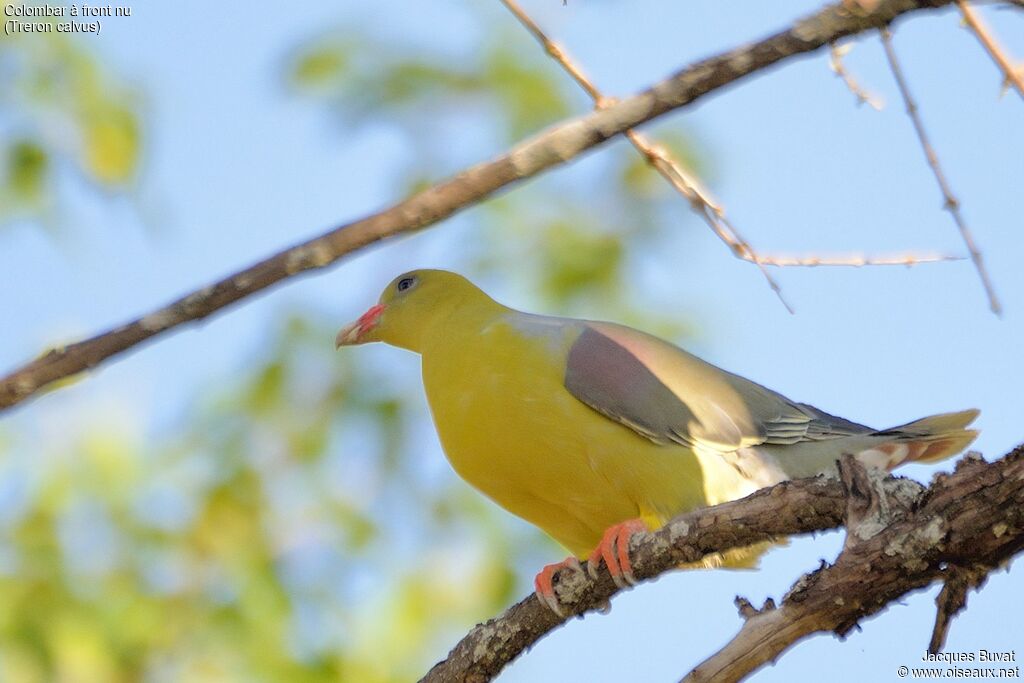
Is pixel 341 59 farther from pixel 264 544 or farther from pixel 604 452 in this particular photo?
pixel 604 452

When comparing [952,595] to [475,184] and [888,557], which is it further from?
[475,184]

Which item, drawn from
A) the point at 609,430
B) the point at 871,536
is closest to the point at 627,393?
the point at 609,430

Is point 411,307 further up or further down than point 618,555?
further down

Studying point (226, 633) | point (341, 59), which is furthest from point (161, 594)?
point (341, 59)

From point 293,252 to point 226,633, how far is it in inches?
94.0

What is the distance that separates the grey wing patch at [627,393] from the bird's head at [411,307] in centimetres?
68

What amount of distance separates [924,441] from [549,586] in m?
1.35

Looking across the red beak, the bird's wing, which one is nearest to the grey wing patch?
the bird's wing

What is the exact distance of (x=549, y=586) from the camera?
335cm

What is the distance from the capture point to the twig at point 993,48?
2.49 metres

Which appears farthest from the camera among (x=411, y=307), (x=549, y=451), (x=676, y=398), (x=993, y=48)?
(x=411, y=307)

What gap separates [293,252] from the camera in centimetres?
256

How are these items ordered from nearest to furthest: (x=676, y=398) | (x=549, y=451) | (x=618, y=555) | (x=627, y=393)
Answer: (x=618, y=555)
(x=549, y=451)
(x=627, y=393)
(x=676, y=398)

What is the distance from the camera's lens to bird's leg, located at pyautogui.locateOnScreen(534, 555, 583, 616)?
3.30 meters
